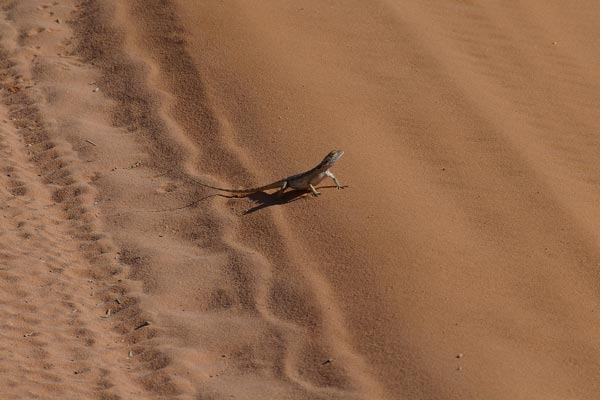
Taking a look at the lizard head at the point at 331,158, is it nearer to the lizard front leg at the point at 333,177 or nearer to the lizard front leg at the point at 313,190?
the lizard front leg at the point at 333,177

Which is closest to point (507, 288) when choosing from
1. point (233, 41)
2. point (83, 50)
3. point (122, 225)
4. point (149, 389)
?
point (149, 389)

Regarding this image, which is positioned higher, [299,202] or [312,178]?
[312,178]

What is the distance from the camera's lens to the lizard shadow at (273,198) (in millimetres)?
6508

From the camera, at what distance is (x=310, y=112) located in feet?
24.2

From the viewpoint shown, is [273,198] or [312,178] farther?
[273,198]

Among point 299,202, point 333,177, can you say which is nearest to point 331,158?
point 333,177

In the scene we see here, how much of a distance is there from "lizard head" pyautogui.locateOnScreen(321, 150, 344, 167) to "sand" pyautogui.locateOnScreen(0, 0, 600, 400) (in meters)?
0.21

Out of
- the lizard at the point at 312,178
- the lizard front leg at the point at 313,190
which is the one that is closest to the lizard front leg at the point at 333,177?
the lizard at the point at 312,178

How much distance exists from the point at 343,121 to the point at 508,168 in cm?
135

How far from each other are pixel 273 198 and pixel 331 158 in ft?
1.67

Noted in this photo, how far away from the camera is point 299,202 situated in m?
6.52

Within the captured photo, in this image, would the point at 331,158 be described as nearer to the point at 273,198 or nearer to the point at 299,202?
the point at 299,202

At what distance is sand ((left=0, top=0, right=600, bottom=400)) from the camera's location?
5.24 metres

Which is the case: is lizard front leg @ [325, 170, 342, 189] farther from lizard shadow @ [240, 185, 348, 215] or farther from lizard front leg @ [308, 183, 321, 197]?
lizard front leg @ [308, 183, 321, 197]
